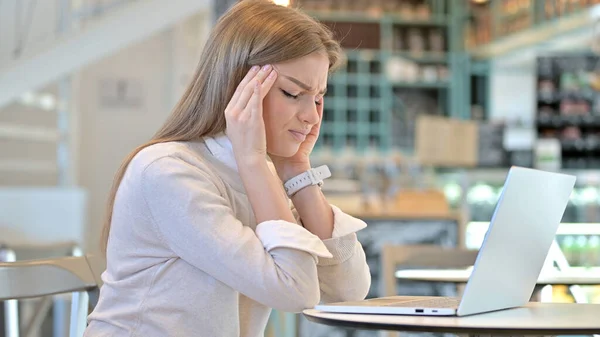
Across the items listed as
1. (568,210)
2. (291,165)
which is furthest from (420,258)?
(568,210)

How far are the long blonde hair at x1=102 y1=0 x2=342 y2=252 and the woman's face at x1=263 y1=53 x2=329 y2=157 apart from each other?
2 centimetres

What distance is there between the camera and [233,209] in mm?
1533

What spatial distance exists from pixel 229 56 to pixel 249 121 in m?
0.13

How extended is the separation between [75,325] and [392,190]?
362 cm

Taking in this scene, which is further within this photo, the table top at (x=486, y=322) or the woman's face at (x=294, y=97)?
the woman's face at (x=294, y=97)

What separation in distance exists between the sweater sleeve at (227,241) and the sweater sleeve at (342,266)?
0.49ft

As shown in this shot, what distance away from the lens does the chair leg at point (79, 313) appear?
1.86 m

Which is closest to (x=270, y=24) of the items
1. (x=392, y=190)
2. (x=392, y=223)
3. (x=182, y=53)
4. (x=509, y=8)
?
(x=392, y=223)

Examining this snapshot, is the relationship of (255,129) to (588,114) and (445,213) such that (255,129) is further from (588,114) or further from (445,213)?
(588,114)

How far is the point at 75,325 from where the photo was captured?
6.10ft

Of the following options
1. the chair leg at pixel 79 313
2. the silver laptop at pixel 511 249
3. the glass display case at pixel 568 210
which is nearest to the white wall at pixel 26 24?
the glass display case at pixel 568 210

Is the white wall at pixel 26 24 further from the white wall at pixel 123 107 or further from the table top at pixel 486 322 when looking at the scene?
the table top at pixel 486 322

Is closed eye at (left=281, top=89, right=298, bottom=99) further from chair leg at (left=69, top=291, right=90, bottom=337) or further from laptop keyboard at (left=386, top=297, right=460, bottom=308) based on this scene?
chair leg at (left=69, top=291, right=90, bottom=337)

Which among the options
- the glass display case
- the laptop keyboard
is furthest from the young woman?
the glass display case
